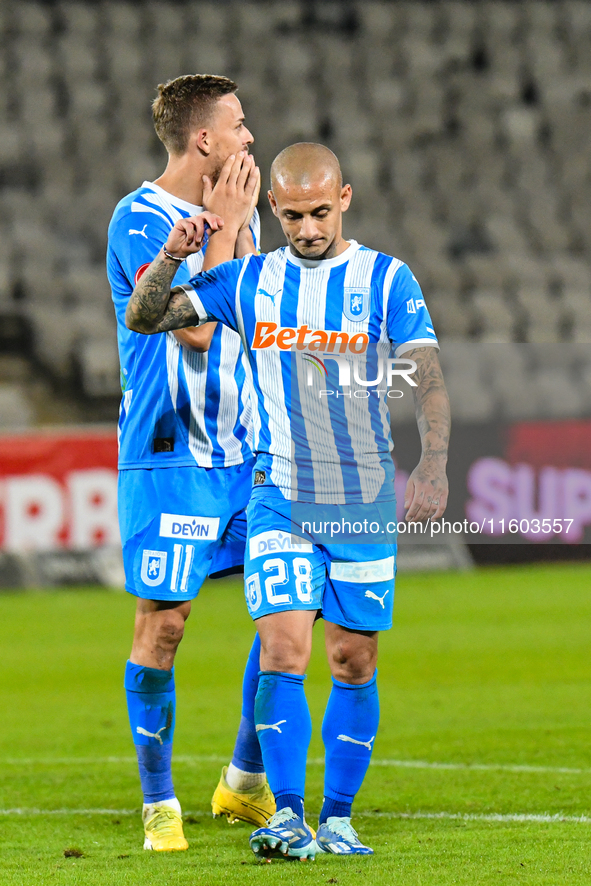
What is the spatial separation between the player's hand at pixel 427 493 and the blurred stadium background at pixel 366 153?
8.71m

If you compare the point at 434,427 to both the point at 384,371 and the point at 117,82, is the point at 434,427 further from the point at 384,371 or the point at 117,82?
the point at 117,82

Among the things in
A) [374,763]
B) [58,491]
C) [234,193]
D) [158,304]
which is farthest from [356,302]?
[58,491]

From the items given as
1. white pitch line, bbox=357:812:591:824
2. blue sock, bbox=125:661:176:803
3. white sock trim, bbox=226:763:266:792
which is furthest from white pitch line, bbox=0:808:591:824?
blue sock, bbox=125:661:176:803

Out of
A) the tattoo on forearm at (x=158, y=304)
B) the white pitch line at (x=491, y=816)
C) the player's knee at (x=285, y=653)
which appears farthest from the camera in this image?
the white pitch line at (x=491, y=816)

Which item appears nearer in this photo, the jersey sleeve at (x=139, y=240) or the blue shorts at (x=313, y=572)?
the blue shorts at (x=313, y=572)

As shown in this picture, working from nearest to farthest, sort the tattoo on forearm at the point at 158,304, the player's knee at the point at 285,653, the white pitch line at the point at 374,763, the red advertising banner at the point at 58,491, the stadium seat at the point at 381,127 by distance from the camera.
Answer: the player's knee at the point at 285,653
the tattoo on forearm at the point at 158,304
the white pitch line at the point at 374,763
the red advertising banner at the point at 58,491
the stadium seat at the point at 381,127

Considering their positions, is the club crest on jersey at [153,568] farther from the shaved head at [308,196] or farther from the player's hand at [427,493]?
the shaved head at [308,196]

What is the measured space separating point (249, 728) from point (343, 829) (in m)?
0.83

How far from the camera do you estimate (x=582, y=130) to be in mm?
16938

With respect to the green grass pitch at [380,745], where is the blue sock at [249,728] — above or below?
above

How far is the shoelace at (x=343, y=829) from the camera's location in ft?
10.8

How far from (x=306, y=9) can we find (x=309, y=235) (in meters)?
14.7

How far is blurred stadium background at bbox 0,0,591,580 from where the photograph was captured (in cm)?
1309

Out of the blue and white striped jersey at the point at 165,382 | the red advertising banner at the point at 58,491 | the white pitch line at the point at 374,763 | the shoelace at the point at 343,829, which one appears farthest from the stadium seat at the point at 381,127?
the shoelace at the point at 343,829
